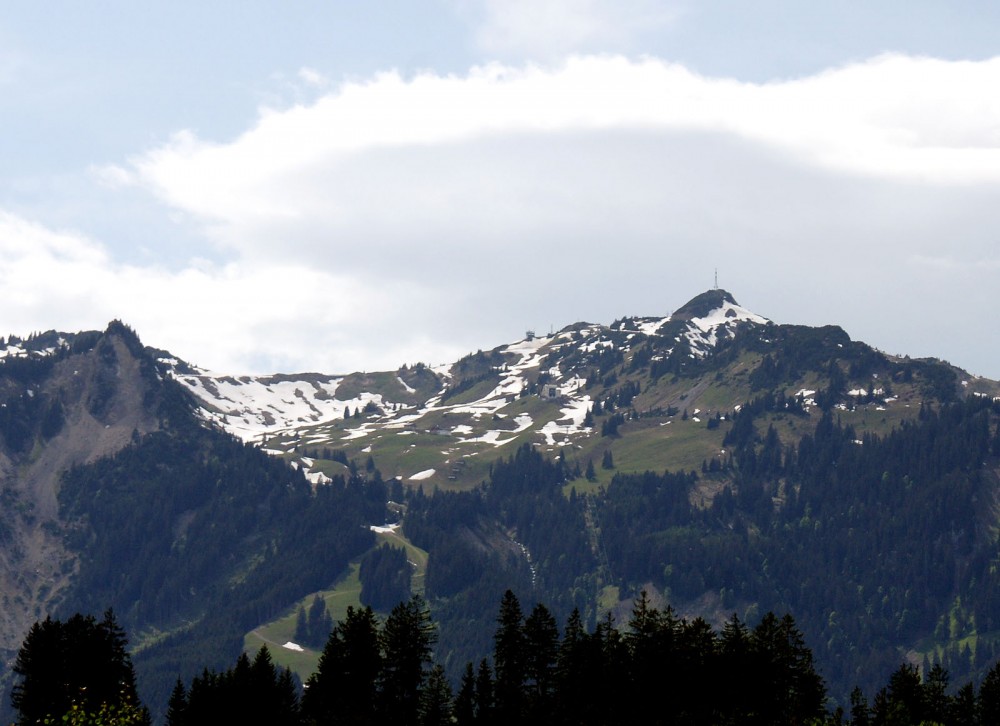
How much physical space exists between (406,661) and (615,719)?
18.7 metres

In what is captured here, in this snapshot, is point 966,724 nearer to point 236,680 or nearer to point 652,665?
Result: point 652,665

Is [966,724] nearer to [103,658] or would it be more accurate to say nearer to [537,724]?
[537,724]

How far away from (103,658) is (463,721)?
3295 centimetres

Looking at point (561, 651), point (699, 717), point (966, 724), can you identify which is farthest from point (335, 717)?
point (966, 724)

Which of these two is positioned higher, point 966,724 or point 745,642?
point 745,642

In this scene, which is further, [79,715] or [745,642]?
[745,642]

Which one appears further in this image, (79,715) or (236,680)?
(236,680)

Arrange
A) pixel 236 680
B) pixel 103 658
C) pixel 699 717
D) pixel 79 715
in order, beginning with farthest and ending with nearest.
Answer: pixel 103 658 → pixel 236 680 → pixel 699 717 → pixel 79 715

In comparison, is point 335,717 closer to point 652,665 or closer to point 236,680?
point 236,680

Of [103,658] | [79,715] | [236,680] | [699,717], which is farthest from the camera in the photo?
[103,658]

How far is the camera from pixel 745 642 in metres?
116

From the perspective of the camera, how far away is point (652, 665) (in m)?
116

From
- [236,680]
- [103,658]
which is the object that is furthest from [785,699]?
[103,658]

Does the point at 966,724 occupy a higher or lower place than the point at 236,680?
lower
